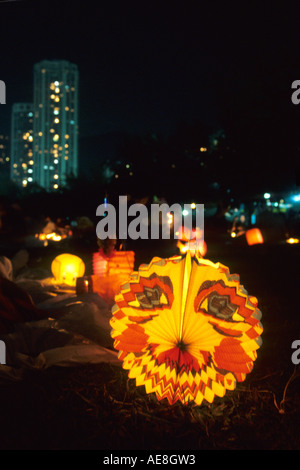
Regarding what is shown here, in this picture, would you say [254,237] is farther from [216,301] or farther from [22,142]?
[22,142]

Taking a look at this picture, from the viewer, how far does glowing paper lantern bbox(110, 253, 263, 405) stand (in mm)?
2797

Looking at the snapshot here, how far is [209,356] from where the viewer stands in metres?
2.88

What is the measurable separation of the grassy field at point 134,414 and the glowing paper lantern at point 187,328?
6.7 inches

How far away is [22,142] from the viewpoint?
435ft

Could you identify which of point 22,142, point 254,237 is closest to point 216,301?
point 254,237

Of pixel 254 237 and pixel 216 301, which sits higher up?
pixel 254 237

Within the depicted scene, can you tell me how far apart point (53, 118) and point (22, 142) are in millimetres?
16409

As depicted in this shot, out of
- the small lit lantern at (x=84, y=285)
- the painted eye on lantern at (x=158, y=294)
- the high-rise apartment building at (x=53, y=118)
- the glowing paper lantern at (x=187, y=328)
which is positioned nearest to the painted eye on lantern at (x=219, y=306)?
the glowing paper lantern at (x=187, y=328)

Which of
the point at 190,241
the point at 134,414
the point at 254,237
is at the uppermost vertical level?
the point at 254,237

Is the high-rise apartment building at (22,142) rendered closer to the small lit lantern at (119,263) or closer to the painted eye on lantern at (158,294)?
the small lit lantern at (119,263)

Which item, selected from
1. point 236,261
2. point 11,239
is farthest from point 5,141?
point 236,261

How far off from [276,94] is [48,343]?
1440 centimetres

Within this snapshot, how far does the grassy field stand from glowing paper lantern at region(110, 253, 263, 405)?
17 cm
